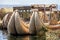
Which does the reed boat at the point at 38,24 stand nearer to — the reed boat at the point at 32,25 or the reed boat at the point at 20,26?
the reed boat at the point at 32,25

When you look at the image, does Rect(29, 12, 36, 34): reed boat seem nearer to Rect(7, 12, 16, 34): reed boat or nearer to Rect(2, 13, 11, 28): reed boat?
Rect(7, 12, 16, 34): reed boat

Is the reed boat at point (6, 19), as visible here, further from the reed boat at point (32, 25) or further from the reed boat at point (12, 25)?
the reed boat at point (32, 25)

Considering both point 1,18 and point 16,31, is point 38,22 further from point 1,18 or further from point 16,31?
point 1,18

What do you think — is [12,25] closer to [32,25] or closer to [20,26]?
[20,26]

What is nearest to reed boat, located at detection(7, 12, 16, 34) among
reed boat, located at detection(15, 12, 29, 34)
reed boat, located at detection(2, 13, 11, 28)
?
reed boat, located at detection(15, 12, 29, 34)

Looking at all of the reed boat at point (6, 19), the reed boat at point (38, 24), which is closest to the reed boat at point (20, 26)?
the reed boat at point (38, 24)

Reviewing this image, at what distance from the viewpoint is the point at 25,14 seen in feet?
16.4

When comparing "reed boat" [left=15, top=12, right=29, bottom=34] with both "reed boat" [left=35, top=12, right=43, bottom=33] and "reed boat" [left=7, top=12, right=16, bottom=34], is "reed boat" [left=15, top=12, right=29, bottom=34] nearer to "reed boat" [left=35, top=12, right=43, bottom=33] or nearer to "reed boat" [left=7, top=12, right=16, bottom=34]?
"reed boat" [left=7, top=12, right=16, bottom=34]

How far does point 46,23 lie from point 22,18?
1.62 ft

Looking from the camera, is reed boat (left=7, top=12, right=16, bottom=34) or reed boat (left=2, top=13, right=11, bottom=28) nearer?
reed boat (left=7, top=12, right=16, bottom=34)

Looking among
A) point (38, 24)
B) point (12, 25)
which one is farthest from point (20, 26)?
point (38, 24)

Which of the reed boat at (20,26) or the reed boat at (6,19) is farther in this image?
the reed boat at (6,19)

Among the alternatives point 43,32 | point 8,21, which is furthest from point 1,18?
point 43,32

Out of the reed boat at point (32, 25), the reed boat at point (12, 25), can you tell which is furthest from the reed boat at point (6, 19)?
the reed boat at point (32, 25)
